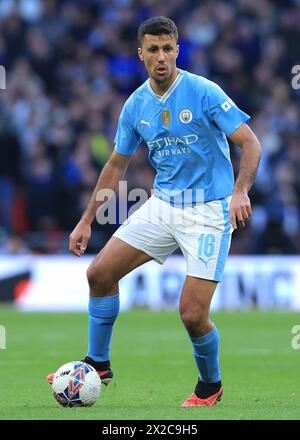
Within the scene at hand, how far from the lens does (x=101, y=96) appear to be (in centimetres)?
1973

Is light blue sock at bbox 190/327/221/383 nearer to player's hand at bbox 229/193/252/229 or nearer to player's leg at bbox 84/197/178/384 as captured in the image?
A: player's leg at bbox 84/197/178/384

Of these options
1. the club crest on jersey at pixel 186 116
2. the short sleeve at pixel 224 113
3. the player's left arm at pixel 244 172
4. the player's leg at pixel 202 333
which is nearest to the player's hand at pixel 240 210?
the player's left arm at pixel 244 172

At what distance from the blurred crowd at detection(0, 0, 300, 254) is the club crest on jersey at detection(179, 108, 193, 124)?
31.0 feet

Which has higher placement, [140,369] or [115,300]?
[115,300]

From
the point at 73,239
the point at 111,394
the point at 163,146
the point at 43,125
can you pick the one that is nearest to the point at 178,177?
the point at 163,146

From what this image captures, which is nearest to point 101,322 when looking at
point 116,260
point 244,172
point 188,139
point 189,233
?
point 116,260

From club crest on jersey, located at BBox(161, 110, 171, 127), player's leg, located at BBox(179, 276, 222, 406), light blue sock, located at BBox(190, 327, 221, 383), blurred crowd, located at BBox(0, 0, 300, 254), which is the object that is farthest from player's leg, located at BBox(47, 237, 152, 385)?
blurred crowd, located at BBox(0, 0, 300, 254)

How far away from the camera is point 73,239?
8070 mm

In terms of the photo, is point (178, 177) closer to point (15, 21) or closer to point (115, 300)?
point (115, 300)

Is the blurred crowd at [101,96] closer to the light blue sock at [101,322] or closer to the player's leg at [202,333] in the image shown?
the light blue sock at [101,322]

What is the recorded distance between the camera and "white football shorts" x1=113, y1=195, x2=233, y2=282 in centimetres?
776

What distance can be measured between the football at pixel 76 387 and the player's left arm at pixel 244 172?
1.38m

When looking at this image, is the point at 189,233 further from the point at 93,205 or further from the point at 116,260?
the point at 93,205

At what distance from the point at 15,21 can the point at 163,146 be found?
13178mm
